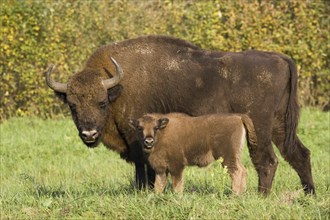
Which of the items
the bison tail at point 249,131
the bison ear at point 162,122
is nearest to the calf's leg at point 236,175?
the bison tail at point 249,131

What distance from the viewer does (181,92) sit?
35.7 feet

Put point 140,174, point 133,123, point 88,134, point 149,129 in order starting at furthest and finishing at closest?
1. point 140,174
2. point 88,134
3. point 133,123
4. point 149,129

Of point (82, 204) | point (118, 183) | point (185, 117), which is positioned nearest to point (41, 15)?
point (118, 183)

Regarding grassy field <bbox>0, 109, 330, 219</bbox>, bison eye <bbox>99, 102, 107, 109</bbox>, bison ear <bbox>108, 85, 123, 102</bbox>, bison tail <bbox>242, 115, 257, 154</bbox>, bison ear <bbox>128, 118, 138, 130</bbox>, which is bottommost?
grassy field <bbox>0, 109, 330, 219</bbox>

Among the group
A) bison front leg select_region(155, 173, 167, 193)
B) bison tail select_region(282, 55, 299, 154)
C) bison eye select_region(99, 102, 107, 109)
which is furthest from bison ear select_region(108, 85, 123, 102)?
bison tail select_region(282, 55, 299, 154)

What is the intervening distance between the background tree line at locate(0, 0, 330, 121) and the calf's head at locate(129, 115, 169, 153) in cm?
1013

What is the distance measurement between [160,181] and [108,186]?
1436 mm

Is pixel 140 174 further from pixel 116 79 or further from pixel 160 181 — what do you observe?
pixel 116 79

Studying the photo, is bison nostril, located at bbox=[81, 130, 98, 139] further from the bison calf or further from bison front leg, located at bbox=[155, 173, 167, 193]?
bison front leg, located at bbox=[155, 173, 167, 193]

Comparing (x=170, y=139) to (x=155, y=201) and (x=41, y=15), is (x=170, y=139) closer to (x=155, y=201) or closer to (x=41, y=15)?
(x=155, y=201)

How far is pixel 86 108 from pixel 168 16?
36.8ft

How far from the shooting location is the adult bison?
10.7 m

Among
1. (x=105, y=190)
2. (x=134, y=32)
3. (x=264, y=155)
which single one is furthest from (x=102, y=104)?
(x=134, y=32)

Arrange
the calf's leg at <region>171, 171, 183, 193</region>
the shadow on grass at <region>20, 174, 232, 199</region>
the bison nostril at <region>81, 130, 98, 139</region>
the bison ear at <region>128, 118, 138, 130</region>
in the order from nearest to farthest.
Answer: the shadow on grass at <region>20, 174, 232, 199</region>
the calf's leg at <region>171, 171, 183, 193</region>
the bison ear at <region>128, 118, 138, 130</region>
the bison nostril at <region>81, 130, 98, 139</region>
